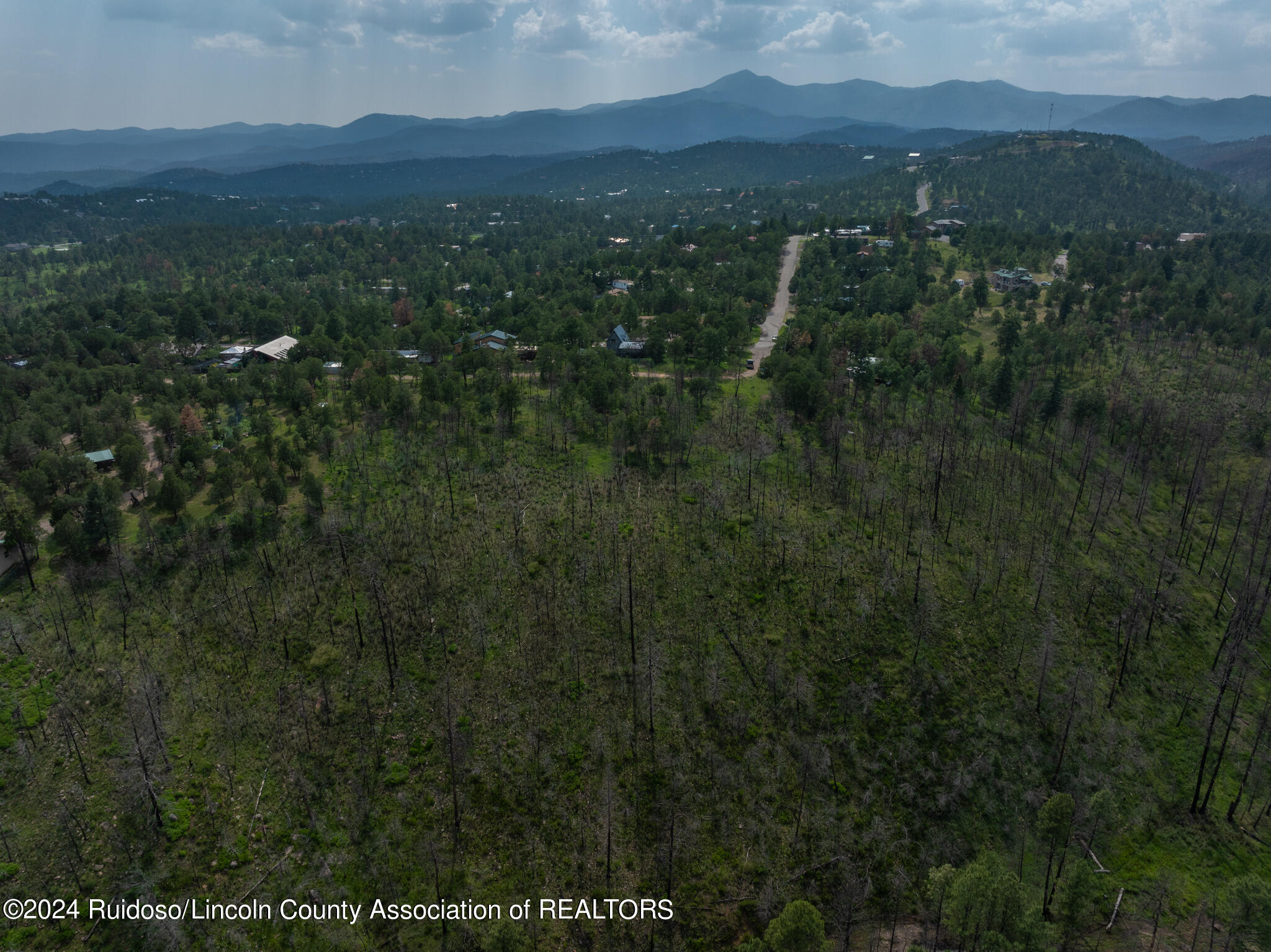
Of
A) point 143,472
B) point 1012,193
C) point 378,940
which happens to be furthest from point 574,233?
point 378,940

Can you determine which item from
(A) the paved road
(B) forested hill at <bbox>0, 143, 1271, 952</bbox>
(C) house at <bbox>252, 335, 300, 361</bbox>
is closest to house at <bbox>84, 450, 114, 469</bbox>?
(B) forested hill at <bbox>0, 143, 1271, 952</bbox>

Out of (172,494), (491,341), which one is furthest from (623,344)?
(172,494)

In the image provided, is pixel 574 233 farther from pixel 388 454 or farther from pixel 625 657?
pixel 625 657

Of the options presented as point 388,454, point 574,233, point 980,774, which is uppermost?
point 574,233

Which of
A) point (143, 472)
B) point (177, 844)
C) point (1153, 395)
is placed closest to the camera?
point (177, 844)

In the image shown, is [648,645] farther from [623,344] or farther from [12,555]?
[623,344]

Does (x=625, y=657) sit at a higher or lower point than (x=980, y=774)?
higher
